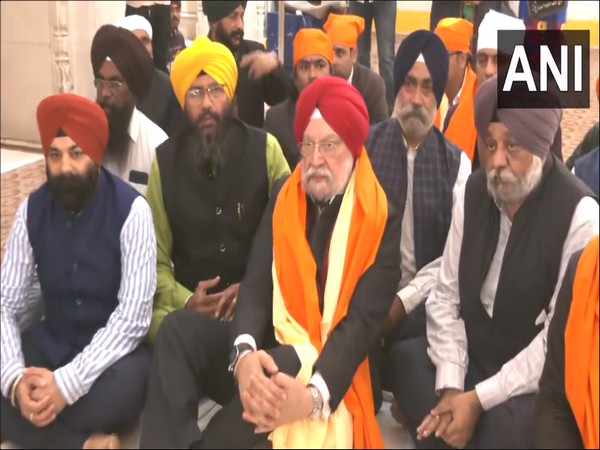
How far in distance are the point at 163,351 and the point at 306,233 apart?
50 cm

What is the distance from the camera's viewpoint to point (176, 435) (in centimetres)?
206

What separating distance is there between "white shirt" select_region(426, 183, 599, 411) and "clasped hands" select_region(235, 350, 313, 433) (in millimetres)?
385

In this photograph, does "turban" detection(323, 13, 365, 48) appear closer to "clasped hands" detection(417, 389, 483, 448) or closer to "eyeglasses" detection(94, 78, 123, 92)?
"eyeglasses" detection(94, 78, 123, 92)

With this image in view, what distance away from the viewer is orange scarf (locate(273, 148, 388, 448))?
2131 mm

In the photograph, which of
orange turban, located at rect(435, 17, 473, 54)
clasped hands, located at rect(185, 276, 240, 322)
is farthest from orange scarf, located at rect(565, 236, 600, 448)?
orange turban, located at rect(435, 17, 473, 54)

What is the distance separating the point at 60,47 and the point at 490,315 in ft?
14.6

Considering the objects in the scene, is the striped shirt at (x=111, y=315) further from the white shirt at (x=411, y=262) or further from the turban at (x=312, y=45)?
the turban at (x=312, y=45)

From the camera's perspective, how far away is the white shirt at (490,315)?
2.02 metres

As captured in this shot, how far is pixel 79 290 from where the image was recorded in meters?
2.26

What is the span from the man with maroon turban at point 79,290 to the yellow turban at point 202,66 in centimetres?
62

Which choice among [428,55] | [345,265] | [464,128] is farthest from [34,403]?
[464,128]

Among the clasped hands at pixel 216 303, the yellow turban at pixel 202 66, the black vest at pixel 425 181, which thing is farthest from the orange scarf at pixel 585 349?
the yellow turban at pixel 202 66

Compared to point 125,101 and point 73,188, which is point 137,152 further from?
point 73,188

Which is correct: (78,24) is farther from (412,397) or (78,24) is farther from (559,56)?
(412,397)
